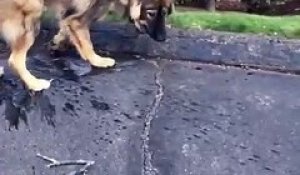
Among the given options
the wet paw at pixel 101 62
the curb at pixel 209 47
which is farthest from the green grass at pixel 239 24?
the wet paw at pixel 101 62

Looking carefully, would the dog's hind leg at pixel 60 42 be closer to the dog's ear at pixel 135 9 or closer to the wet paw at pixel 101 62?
the wet paw at pixel 101 62

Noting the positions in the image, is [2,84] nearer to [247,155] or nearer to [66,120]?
[66,120]

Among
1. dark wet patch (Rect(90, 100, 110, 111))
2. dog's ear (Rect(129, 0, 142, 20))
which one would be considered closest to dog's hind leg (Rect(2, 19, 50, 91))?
dark wet patch (Rect(90, 100, 110, 111))

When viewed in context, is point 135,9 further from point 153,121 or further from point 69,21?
point 153,121

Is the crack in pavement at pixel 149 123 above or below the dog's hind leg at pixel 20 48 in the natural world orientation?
below

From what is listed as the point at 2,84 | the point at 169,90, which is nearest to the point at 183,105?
the point at 169,90

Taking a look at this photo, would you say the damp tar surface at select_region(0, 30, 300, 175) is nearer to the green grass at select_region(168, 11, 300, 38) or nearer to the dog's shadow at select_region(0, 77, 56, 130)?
the dog's shadow at select_region(0, 77, 56, 130)

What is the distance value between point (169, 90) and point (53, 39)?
86cm

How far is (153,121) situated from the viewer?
501 centimetres

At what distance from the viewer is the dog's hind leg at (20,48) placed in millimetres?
5137

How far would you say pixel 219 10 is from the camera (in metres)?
7.81

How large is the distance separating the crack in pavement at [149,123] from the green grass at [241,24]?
0.89 metres

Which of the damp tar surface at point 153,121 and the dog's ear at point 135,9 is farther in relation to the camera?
the dog's ear at point 135,9

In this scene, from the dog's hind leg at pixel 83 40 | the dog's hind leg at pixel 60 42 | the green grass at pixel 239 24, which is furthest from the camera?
the green grass at pixel 239 24
